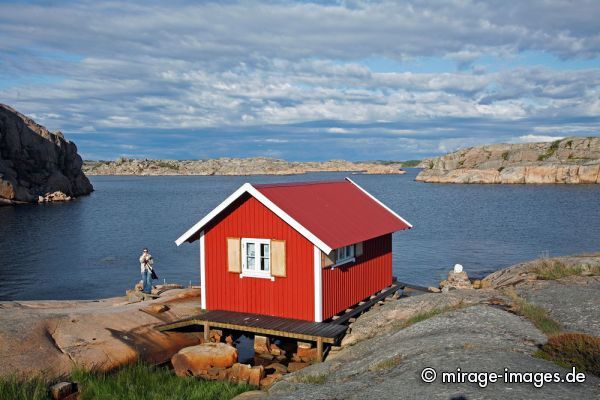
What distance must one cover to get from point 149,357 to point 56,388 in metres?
4.42

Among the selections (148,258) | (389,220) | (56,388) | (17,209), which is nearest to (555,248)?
(389,220)

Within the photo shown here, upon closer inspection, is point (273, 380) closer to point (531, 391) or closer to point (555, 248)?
point (531, 391)

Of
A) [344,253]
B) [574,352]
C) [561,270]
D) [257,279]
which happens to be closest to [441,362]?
[574,352]

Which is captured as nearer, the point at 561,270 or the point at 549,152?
the point at 561,270

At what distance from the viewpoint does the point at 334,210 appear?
770 inches

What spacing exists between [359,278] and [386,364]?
7727mm

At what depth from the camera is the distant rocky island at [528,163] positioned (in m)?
123

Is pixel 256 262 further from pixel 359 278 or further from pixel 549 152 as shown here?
pixel 549 152

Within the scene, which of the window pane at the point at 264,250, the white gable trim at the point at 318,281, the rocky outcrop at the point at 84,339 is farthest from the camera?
the window pane at the point at 264,250

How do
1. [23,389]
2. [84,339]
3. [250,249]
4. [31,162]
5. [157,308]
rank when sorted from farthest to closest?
[31,162]
[157,308]
[250,249]
[84,339]
[23,389]

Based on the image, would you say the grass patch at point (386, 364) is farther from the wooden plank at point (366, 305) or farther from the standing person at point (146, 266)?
the standing person at point (146, 266)

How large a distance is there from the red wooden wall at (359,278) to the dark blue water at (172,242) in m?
10.3

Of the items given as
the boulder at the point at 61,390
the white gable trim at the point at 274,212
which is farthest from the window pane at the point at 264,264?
the boulder at the point at 61,390

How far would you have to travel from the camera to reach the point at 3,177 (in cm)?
8475
